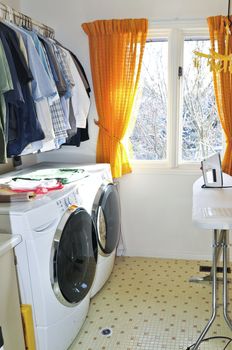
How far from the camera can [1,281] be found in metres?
1.30

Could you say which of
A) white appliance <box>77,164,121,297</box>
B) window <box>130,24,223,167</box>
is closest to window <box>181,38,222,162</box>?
window <box>130,24,223,167</box>

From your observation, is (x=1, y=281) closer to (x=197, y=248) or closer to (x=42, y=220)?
(x=42, y=220)

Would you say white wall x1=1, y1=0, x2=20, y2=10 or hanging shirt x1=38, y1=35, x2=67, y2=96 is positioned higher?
white wall x1=1, y1=0, x2=20, y2=10

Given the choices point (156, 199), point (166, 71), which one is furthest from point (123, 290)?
point (166, 71)

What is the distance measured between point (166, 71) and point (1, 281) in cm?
209

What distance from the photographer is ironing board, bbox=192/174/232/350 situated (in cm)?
141

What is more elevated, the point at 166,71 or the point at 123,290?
the point at 166,71

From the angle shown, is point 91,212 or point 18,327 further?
point 91,212

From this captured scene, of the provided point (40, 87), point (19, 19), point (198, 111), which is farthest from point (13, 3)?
point (198, 111)

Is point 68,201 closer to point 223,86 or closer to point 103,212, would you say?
point 103,212

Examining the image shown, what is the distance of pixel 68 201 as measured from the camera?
175cm

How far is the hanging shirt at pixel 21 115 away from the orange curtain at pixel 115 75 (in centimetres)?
96

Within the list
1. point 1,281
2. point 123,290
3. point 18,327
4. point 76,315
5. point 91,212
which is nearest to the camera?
point 1,281

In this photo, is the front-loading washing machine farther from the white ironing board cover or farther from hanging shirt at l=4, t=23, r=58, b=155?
the white ironing board cover
